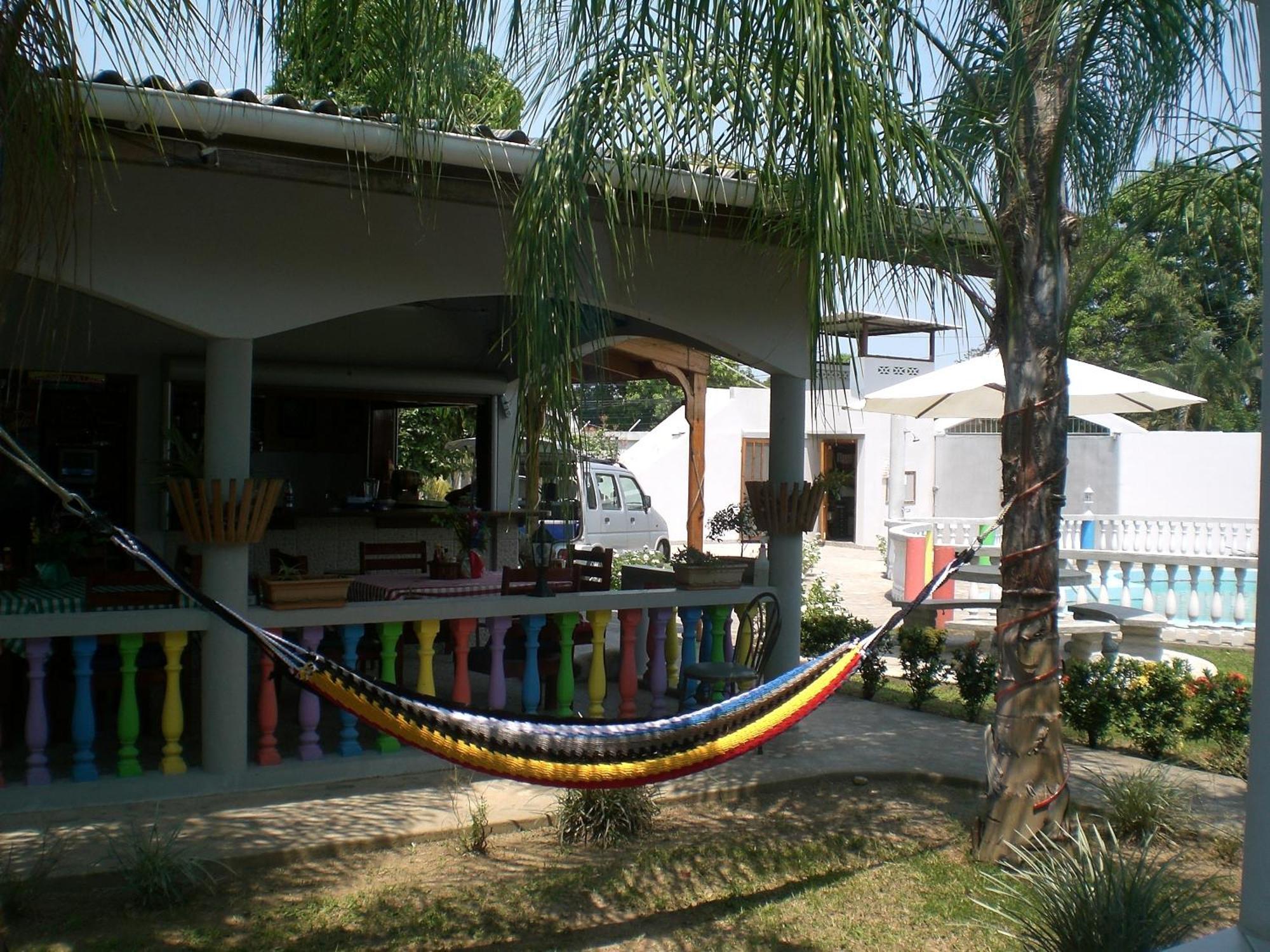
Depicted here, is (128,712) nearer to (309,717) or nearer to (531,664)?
(309,717)

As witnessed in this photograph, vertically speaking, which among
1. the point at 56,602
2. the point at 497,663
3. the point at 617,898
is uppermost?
the point at 56,602

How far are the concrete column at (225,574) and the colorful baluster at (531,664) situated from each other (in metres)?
1.48

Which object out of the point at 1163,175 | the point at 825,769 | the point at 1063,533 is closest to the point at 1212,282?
the point at 1163,175

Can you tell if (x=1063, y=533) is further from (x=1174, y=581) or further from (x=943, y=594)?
(x=943, y=594)

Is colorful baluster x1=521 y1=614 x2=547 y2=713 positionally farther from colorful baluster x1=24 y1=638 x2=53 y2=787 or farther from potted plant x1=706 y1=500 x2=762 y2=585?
colorful baluster x1=24 y1=638 x2=53 y2=787

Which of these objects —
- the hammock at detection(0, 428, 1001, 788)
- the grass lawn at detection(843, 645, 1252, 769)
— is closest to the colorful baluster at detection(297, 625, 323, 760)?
the hammock at detection(0, 428, 1001, 788)

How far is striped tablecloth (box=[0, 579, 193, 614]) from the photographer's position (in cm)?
504

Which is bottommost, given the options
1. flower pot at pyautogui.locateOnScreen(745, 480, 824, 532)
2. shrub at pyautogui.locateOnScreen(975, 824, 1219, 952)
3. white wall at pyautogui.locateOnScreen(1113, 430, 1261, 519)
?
shrub at pyautogui.locateOnScreen(975, 824, 1219, 952)

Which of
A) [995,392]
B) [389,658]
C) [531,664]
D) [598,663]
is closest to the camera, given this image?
[389,658]

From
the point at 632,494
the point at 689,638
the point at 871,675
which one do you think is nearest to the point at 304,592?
the point at 689,638

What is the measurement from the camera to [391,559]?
7797 mm

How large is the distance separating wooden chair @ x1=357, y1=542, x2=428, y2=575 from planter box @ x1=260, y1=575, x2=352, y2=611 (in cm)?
207

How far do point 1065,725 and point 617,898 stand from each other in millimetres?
3685

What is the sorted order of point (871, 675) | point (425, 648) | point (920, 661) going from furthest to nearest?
point (871, 675) → point (920, 661) → point (425, 648)
